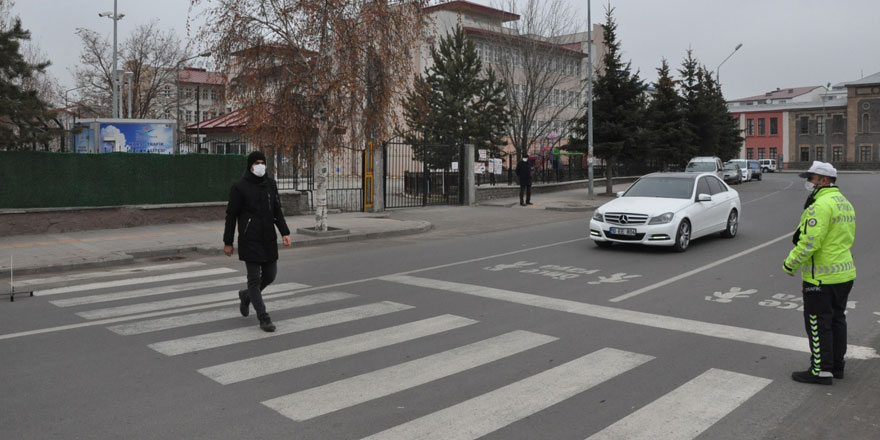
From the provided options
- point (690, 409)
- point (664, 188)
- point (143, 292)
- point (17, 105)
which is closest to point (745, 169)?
point (664, 188)

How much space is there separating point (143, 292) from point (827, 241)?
8192 millimetres

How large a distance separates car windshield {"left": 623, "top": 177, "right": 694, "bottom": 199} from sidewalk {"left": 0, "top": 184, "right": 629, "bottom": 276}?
4.91m

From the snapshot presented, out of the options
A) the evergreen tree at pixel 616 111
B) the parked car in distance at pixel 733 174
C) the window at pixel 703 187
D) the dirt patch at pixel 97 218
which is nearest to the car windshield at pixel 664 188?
the window at pixel 703 187

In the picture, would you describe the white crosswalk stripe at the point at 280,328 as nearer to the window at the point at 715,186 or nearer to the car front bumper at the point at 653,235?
the car front bumper at the point at 653,235

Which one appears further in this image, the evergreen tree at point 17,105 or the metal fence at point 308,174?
the metal fence at point 308,174

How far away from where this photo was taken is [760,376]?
5656 millimetres

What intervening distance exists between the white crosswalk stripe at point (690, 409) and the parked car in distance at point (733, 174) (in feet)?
141

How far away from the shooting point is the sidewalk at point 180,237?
1245cm

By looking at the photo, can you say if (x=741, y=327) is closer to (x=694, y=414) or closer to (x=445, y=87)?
(x=694, y=414)

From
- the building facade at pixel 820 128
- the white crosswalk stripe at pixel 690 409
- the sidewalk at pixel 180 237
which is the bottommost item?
the white crosswalk stripe at pixel 690 409

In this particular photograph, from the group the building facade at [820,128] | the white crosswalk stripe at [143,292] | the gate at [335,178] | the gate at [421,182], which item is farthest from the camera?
the building facade at [820,128]

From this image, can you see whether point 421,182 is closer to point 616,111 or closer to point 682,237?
point 616,111

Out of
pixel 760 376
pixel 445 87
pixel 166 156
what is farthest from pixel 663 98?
pixel 760 376

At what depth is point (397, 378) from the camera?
5582 millimetres
